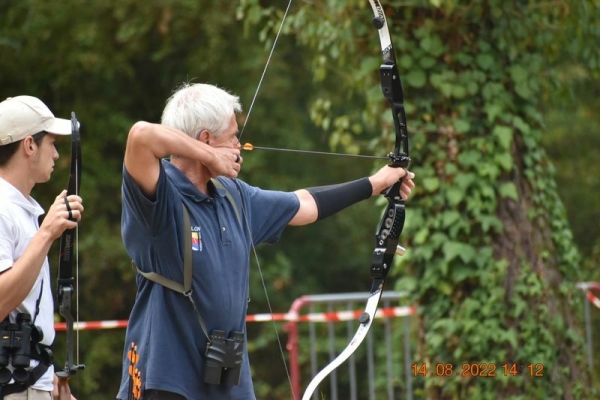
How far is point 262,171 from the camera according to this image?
34.9ft

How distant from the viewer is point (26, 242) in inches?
124

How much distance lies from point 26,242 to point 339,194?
3.82ft

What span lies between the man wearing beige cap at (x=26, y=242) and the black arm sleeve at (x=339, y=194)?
3.01 feet

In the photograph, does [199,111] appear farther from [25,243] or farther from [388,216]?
[388,216]

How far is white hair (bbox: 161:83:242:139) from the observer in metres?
3.05

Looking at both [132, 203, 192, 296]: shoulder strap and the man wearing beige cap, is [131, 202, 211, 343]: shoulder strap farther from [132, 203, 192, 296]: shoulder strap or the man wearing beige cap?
the man wearing beige cap

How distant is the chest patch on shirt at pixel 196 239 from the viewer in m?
2.95

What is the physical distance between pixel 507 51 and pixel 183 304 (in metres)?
3.23

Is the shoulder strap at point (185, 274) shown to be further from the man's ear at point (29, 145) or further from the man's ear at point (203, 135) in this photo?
the man's ear at point (29, 145)

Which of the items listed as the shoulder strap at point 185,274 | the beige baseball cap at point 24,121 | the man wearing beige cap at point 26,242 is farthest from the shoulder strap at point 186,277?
the beige baseball cap at point 24,121

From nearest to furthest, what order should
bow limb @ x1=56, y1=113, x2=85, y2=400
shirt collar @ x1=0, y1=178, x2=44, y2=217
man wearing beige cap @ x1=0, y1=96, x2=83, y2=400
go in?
man wearing beige cap @ x1=0, y1=96, x2=83, y2=400
shirt collar @ x1=0, y1=178, x2=44, y2=217
bow limb @ x1=56, y1=113, x2=85, y2=400

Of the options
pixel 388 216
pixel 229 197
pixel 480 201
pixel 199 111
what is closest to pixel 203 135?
pixel 199 111

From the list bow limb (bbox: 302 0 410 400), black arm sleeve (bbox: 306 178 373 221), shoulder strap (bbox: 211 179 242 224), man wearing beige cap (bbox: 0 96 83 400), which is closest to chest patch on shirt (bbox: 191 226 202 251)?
shoulder strap (bbox: 211 179 242 224)
